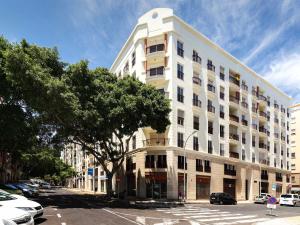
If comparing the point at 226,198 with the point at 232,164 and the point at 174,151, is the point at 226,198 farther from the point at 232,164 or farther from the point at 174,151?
the point at 232,164

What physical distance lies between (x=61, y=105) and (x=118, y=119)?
580 cm

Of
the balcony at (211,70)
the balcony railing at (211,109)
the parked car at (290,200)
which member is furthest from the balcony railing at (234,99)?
the parked car at (290,200)

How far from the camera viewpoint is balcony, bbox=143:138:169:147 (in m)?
43.0

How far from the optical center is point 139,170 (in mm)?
44188

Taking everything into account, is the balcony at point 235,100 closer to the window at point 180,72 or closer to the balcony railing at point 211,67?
the balcony railing at point 211,67

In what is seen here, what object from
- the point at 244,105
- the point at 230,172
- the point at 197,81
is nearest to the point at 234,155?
the point at 230,172

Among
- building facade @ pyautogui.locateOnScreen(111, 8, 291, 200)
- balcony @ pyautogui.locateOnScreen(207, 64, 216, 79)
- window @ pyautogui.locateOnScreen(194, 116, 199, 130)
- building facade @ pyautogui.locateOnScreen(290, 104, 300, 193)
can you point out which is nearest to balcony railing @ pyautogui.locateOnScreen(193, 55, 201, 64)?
building facade @ pyautogui.locateOnScreen(111, 8, 291, 200)

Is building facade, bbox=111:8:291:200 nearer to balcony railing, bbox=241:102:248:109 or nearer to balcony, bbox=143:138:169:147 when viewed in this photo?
balcony, bbox=143:138:169:147

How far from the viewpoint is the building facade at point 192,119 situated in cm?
4322

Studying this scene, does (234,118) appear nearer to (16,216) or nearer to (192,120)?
(192,120)

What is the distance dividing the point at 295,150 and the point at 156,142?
52.6m

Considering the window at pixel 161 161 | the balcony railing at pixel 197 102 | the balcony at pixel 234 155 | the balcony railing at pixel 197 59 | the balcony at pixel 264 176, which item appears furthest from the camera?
the balcony at pixel 264 176

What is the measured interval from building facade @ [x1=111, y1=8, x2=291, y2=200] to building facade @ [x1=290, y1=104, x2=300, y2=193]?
85.3 feet

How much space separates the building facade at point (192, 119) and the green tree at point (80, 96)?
775 cm
